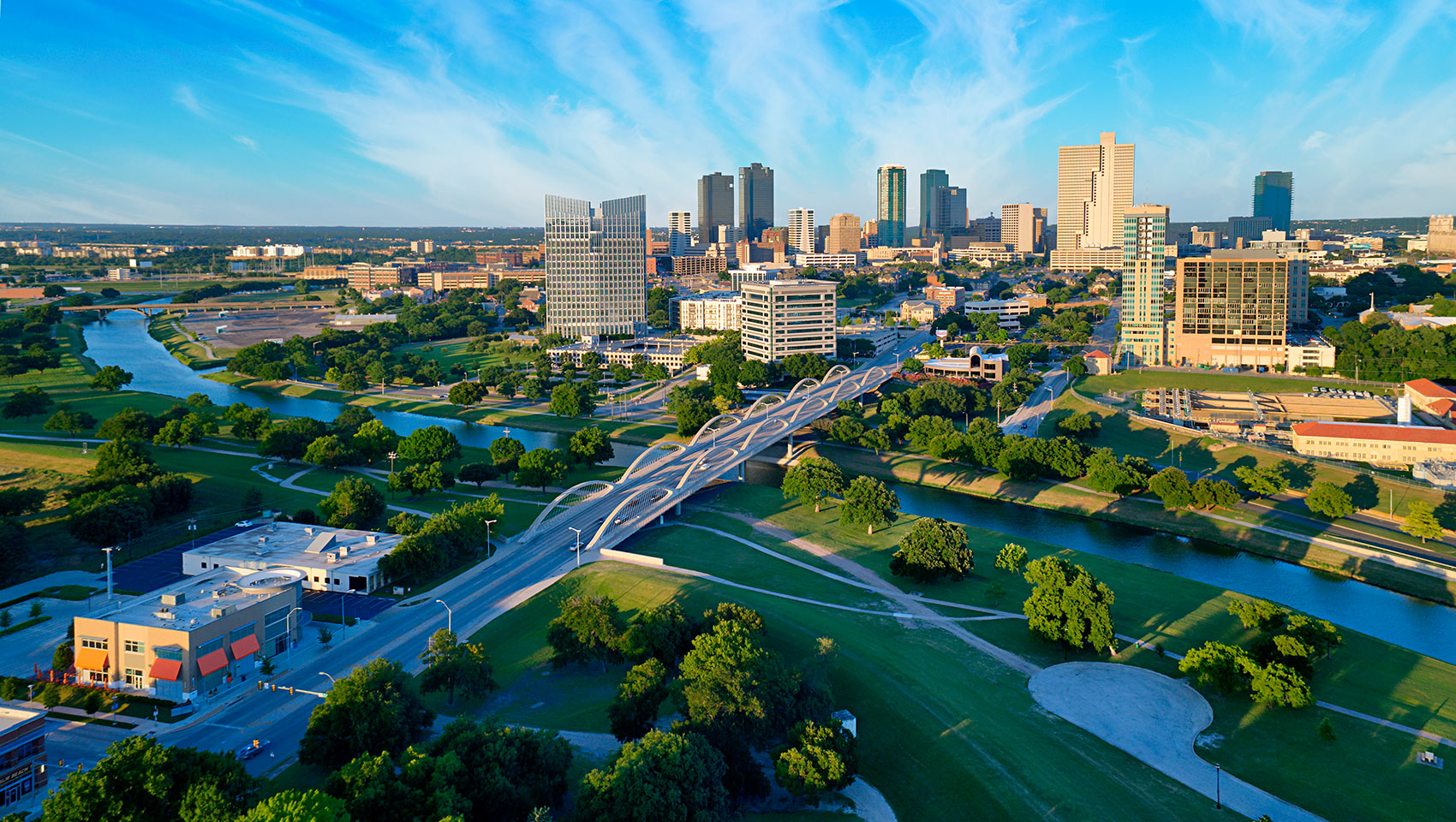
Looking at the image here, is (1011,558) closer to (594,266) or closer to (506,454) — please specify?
(506,454)

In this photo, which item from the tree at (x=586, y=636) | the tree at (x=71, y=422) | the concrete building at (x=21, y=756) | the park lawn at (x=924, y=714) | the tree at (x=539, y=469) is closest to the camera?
the concrete building at (x=21, y=756)

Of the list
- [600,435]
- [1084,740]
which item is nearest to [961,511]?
[600,435]

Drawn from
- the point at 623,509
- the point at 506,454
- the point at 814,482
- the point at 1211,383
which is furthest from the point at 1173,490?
A: the point at 506,454

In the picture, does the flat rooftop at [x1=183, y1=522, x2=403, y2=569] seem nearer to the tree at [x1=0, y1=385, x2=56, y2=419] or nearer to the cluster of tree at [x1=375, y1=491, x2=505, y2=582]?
the cluster of tree at [x1=375, y1=491, x2=505, y2=582]

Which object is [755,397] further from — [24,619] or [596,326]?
[24,619]

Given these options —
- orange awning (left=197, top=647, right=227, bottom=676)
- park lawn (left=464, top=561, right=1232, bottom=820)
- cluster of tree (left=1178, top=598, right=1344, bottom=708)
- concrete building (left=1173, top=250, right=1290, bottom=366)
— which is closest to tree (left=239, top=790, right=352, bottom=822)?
park lawn (left=464, top=561, right=1232, bottom=820)

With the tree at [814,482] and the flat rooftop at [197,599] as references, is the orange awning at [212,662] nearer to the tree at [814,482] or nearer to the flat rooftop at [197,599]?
the flat rooftop at [197,599]

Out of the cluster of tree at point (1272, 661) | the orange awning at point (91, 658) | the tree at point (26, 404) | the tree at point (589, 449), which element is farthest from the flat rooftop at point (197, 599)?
the tree at point (26, 404)
